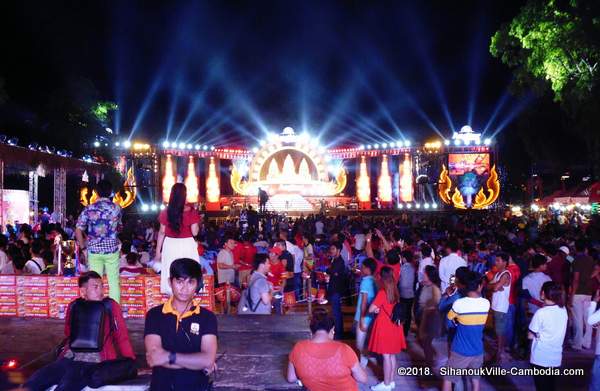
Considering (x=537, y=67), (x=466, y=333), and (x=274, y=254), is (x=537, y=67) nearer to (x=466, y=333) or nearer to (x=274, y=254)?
(x=274, y=254)

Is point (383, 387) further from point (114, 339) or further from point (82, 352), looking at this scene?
point (82, 352)

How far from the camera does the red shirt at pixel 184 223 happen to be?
5.32 metres

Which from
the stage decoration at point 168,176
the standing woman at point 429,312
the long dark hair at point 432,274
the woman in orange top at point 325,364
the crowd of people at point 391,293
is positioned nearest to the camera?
the woman in orange top at point 325,364

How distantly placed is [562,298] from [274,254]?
15.7 ft

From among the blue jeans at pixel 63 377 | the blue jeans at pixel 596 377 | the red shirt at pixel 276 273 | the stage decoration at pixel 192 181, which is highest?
the stage decoration at pixel 192 181

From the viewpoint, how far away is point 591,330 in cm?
770

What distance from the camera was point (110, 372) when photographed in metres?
3.48

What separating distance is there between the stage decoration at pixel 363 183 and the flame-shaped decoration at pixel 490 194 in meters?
7.74

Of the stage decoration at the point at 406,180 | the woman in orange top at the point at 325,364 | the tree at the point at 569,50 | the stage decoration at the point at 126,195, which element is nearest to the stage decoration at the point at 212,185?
the stage decoration at the point at 126,195

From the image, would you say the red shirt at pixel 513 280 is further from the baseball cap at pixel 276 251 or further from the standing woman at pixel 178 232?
the standing woman at pixel 178 232

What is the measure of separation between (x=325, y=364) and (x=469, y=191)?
31846 mm

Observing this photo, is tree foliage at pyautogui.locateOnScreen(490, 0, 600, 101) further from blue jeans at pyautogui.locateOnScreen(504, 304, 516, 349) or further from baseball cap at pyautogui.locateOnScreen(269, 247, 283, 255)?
baseball cap at pyautogui.locateOnScreen(269, 247, 283, 255)

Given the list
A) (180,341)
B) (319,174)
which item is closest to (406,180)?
(319,174)

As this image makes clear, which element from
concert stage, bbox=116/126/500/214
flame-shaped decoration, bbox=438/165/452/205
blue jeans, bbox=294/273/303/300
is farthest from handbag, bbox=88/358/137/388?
flame-shaped decoration, bbox=438/165/452/205
